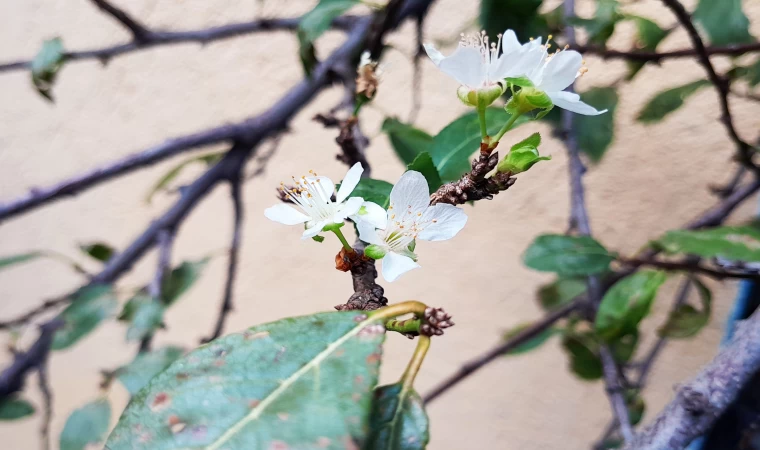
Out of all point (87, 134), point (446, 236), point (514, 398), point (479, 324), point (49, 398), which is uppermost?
point (446, 236)

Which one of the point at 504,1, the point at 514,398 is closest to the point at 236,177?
the point at 504,1

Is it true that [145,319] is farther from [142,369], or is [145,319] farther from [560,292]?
[560,292]

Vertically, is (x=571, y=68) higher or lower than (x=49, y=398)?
higher

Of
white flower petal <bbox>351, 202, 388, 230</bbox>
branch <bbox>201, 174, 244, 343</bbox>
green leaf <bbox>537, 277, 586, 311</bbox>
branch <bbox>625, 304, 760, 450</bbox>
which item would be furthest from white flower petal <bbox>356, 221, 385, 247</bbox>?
green leaf <bbox>537, 277, 586, 311</bbox>

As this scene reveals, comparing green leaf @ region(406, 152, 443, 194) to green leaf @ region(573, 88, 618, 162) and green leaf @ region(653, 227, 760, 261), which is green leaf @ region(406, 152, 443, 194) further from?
green leaf @ region(573, 88, 618, 162)

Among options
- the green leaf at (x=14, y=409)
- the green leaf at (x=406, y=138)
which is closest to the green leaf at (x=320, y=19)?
the green leaf at (x=406, y=138)

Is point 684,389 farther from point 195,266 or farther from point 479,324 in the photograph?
point 479,324

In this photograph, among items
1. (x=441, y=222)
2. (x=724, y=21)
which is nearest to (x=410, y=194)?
(x=441, y=222)
